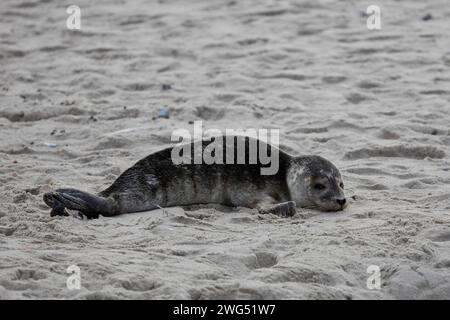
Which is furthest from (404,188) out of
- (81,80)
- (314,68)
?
(81,80)

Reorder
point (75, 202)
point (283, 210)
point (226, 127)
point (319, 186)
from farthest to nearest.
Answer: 1. point (226, 127)
2. point (319, 186)
3. point (283, 210)
4. point (75, 202)

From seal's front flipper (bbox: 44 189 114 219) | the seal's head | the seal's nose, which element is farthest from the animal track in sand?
seal's front flipper (bbox: 44 189 114 219)

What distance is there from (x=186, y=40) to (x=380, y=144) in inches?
163

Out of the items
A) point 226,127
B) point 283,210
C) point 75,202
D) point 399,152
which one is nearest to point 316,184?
point 283,210

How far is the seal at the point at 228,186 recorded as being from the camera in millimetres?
5332

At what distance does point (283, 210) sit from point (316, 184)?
40 cm

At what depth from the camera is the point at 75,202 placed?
5.10 meters

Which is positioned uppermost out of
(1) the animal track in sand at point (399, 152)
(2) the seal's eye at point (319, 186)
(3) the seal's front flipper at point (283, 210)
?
(1) the animal track in sand at point (399, 152)

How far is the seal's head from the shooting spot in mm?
5402

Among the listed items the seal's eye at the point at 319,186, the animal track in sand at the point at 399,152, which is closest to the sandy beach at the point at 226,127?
the animal track in sand at the point at 399,152

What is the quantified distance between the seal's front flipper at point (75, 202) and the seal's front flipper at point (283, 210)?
108 cm

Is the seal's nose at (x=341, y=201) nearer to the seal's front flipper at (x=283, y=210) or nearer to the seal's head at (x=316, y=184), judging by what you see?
the seal's head at (x=316, y=184)

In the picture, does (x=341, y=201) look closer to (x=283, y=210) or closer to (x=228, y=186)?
(x=283, y=210)

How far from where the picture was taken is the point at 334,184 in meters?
5.50
